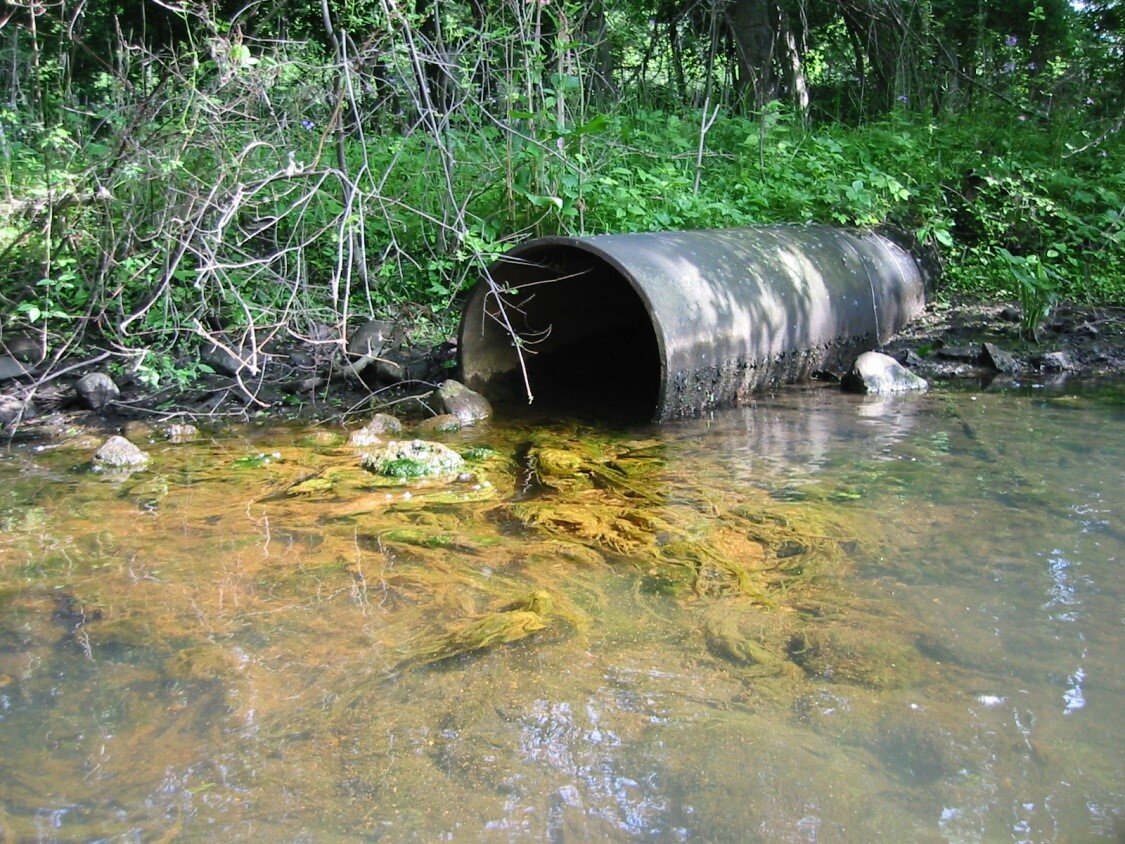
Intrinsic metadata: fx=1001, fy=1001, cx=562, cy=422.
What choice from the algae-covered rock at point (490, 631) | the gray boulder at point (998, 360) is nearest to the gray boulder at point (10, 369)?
the algae-covered rock at point (490, 631)

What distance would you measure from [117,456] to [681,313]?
289cm

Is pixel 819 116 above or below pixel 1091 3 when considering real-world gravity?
below

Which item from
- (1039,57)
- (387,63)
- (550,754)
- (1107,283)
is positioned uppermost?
(1039,57)

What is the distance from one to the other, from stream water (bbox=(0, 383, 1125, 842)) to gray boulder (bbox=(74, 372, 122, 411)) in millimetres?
915

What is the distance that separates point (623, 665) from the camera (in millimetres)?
2799

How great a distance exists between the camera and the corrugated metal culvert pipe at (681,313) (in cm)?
534

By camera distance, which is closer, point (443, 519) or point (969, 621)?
point (969, 621)

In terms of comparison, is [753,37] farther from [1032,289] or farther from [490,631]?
[490,631]

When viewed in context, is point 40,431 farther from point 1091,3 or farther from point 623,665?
point 1091,3

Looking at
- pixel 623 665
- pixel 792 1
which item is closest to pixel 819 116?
pixel 792 1

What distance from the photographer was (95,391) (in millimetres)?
5711

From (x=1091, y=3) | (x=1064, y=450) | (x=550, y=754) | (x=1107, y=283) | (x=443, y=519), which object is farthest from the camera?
(x=1091, y=3)

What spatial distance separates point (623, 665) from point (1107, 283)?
255 inches

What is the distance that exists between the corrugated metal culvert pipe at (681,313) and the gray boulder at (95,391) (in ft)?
6.67
